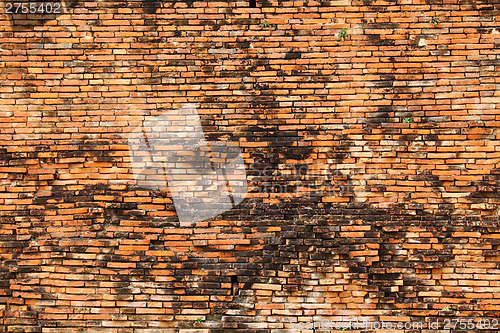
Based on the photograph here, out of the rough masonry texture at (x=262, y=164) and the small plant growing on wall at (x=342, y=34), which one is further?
the small plant growing on wall at (x=342, y=34)

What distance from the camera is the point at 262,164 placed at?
346 cm

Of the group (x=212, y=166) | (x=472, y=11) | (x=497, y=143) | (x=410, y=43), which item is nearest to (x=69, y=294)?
(x=212, y=166)

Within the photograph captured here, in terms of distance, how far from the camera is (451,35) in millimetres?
3469

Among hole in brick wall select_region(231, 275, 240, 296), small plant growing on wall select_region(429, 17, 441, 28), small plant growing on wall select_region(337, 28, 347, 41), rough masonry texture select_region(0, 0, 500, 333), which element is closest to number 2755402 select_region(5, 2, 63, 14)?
rough masonry texture select_region(0, 0, 500, 333)

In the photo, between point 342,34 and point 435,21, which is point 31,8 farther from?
point 435,21

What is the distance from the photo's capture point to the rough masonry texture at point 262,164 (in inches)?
132

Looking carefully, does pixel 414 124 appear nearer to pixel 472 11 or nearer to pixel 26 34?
pixel 472 11

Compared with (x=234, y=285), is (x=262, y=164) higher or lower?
higher

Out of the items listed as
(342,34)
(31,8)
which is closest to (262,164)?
(342,34)

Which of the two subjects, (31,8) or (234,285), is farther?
(31,8)

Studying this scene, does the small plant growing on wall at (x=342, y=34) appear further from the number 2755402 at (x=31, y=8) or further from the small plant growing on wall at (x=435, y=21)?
the number 2755402 at (x=31, y=8)

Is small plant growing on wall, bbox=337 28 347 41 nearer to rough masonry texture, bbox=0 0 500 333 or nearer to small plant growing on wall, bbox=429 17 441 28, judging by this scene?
rough masonry texture, bbox=0 0 500 333

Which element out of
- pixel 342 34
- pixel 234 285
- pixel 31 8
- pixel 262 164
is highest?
pixel 31 8

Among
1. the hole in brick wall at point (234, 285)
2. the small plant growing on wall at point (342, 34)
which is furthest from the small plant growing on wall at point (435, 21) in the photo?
the hole in brick wall at point (234, 285)
